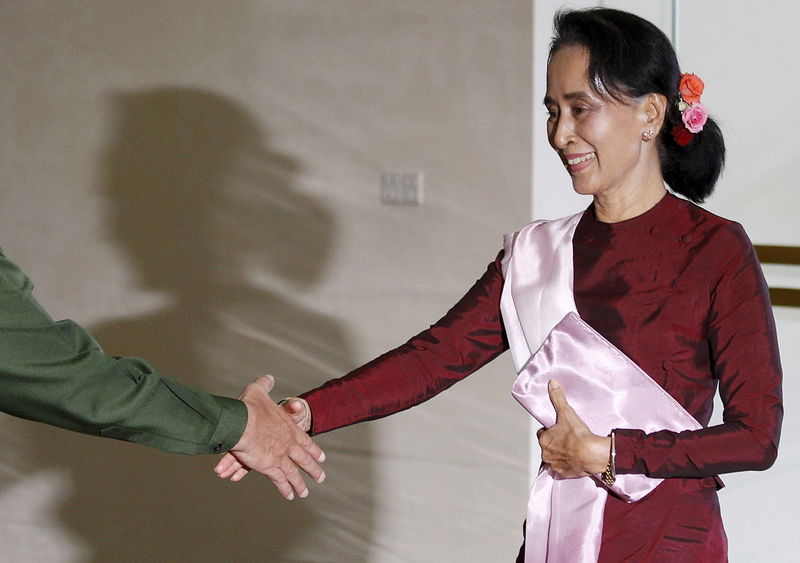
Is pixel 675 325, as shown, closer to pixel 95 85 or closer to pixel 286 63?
pixel 286 63

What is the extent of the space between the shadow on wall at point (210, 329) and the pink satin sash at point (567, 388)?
1.70 m

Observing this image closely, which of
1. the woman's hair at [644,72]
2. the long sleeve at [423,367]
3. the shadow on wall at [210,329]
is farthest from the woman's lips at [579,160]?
the shadow on wall at [210,329]

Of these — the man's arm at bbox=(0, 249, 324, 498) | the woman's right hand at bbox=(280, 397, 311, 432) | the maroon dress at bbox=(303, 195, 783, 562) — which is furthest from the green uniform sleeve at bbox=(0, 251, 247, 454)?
the maroon dress at bbox=(303, 195, 783, 562)

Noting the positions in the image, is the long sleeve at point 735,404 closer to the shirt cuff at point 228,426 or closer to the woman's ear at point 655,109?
the woman's ear at point 655,109

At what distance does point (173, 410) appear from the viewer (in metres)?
1.92

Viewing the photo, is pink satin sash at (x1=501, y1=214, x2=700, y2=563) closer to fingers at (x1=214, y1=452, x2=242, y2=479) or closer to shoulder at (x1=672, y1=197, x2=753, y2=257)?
shoulder at (x1=672, y1=197, x2=753, y2=257)

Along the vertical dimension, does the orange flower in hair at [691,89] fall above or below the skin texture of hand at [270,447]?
above

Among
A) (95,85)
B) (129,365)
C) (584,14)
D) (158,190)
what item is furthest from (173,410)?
(95,85)

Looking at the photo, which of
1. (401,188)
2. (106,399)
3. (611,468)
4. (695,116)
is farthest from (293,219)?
(611,468)

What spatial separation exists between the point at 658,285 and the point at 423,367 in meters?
0.49

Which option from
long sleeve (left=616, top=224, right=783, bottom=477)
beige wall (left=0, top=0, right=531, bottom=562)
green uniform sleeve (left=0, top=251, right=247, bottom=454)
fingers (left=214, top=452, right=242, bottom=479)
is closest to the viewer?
long sleeve (left=616, top=224, right=783, bottom=477)

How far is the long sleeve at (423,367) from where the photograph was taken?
196 cm

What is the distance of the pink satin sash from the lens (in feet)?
5.45

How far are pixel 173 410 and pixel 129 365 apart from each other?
109mm
